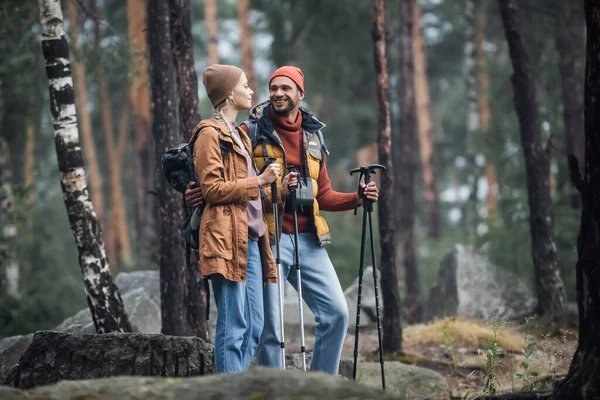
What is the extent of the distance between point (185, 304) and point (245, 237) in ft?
16.5

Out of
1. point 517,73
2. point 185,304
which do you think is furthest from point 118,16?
point 185,304

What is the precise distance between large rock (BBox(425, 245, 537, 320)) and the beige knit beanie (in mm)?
9093

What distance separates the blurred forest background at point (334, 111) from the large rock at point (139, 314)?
3.20 metres

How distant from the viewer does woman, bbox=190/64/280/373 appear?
595 centimetres

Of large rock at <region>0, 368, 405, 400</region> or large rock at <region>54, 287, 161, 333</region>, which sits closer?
large rock at <region>0, 368, 405, 400</region>

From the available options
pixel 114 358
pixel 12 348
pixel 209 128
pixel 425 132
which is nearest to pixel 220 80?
pixel 209 128

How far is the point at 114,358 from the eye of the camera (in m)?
6.79

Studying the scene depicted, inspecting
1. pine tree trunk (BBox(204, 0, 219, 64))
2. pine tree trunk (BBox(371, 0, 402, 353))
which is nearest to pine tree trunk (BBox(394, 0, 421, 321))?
pine tree trunk (BBox(204, 0, 219, 64))

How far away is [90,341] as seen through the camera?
6867 mm

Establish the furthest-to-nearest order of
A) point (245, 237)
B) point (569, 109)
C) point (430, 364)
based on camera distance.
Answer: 1. point (569, 109)
2. point (430, 364)
3. point (245, 237)

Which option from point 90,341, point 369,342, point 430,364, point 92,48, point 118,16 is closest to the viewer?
point 90,341

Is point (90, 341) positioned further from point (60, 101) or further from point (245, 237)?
point (60, 101)

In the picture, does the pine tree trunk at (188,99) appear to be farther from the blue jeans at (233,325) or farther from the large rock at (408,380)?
the blue jeans at (233,325)

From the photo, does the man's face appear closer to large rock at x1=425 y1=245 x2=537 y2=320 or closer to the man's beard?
the man's beard
